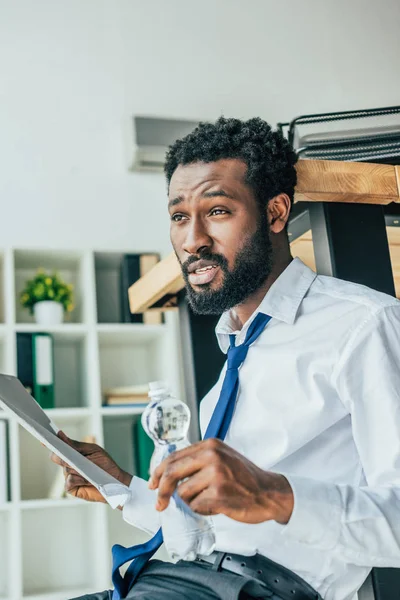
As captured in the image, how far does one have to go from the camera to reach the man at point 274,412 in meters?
1.02

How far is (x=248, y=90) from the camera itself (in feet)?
14.7

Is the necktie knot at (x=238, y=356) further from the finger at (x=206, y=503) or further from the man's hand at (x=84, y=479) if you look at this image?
the finger at (x=206, y=503)

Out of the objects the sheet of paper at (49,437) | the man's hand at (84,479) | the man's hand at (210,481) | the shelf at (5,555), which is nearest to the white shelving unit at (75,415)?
the shelf at (5,555)

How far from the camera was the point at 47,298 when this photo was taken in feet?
11.4

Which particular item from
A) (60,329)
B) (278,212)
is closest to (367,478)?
(278,212)

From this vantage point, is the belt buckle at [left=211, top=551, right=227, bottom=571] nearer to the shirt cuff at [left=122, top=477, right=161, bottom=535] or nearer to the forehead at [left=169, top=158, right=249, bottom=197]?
the shirt cuff at [left=122, top=477, right=161, bottom=535]

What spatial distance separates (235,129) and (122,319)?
7.23 ft

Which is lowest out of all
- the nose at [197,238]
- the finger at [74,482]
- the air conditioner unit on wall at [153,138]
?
the finger at [74,482]

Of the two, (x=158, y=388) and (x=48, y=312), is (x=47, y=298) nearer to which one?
(x=48, y=312)

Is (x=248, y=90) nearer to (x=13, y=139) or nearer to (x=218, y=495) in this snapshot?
(x=13, y=139)

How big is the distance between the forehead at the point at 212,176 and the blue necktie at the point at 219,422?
0.26 meters

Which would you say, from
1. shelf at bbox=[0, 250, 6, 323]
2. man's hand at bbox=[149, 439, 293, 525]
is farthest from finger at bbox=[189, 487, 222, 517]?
shelf at bbox=[0, 250, 6, 323]

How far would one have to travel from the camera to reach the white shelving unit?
10.6ft

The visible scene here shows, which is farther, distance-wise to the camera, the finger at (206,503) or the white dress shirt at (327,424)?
the white dress shirt at (327,424)
